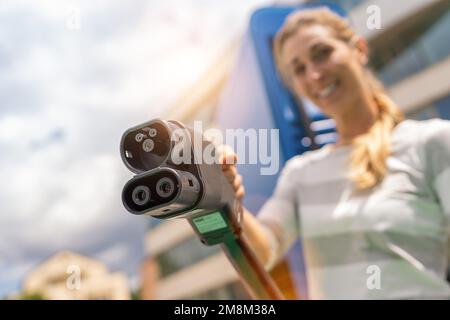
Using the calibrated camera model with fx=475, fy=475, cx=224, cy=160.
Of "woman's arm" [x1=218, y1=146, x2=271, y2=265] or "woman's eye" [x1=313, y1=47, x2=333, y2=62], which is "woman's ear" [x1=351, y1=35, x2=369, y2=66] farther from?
"woman's arm" [x1=218, y1=146, x2=271, y2=265]

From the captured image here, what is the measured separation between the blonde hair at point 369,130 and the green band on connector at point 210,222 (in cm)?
31

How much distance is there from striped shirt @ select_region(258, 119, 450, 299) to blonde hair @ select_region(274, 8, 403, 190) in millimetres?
13

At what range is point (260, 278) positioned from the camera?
0.53 m

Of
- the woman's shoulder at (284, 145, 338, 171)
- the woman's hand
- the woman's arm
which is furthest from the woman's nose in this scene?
the woman's hand

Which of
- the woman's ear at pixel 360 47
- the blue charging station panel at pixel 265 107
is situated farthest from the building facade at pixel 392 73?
the woman's ear at pixel 360 47

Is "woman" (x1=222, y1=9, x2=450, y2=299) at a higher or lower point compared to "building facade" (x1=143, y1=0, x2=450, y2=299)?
lower

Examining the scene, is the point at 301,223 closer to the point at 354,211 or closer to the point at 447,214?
the point at 354,211

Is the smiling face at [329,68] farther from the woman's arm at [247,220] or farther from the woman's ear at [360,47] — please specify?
the woman's arm at [247,220]

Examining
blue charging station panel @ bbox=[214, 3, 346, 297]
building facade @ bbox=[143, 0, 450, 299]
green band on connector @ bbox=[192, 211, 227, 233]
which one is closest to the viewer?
green band on connector @ bbox=[192, 211, 227, 233]

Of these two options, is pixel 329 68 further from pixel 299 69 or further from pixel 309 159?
Answer: pixel 309 159

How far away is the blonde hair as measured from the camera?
0.70m

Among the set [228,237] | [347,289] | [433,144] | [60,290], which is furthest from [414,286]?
[60,290]

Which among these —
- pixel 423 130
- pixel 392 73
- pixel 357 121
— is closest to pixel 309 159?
pixel 357 121

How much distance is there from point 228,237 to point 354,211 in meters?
0.28
